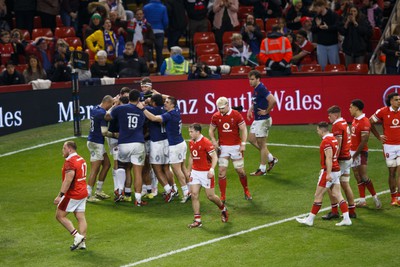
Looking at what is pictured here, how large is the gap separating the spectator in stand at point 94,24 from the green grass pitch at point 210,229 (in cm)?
750

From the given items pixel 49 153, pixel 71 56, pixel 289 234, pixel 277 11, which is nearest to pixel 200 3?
pixel 277 11

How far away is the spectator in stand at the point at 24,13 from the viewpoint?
33594mm

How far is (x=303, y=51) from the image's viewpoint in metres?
32.8

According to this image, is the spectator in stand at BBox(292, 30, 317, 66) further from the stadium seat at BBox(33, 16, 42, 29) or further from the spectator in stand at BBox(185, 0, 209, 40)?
the stadium seat at BBox(33, 16, 42, 29)

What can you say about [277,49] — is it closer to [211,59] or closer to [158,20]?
[211,59]

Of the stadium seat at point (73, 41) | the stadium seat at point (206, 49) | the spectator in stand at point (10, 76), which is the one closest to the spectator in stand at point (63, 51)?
the spectator in stand at point (10, 76)

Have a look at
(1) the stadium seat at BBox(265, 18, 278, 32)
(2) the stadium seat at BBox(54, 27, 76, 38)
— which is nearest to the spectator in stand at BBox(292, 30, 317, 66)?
(1) the stadium seat at BBox(265, 18, 278, 32)

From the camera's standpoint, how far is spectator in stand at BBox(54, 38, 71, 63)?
1211 inches

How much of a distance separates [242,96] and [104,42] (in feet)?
18.2

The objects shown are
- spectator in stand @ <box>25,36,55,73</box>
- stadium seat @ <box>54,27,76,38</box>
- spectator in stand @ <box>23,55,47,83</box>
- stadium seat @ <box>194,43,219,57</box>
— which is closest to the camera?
spectator in stand @ <box>23,55,47,83</box>

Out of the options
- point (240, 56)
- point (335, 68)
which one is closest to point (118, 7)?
point (240, 56)

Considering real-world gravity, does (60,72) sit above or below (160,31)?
below

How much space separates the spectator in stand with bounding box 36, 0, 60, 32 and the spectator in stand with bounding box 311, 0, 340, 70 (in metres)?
8.85

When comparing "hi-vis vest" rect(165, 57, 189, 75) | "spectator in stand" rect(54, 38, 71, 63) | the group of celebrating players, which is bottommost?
the group of celebrating players
